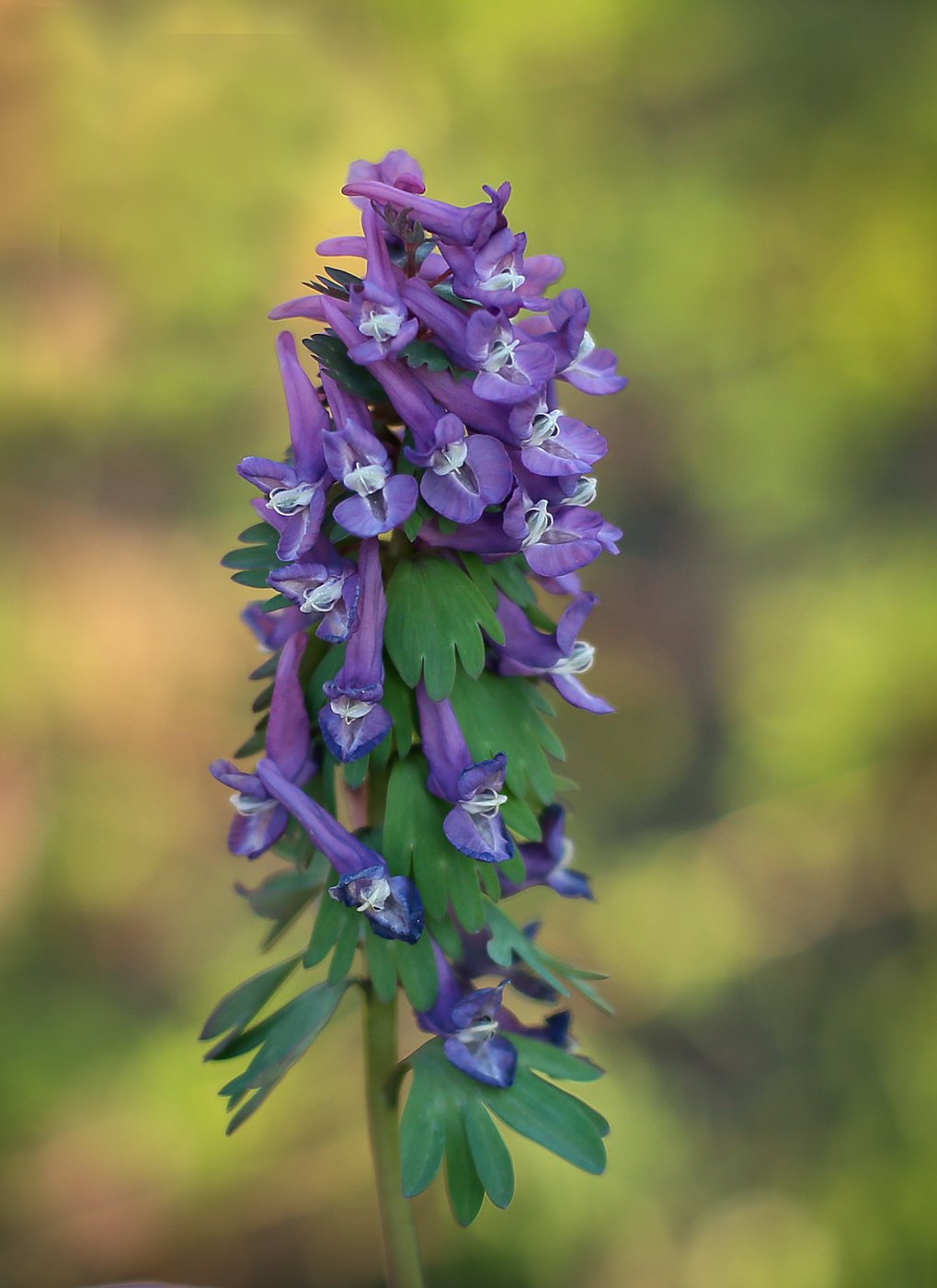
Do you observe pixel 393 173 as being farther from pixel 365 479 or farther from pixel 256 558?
pixel 256 558

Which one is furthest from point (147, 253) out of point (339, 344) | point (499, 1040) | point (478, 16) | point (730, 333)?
point (499, 1040)

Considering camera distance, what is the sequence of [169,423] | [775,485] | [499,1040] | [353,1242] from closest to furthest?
[499,1040] → [353,1242] → [169,423] → [775,485]

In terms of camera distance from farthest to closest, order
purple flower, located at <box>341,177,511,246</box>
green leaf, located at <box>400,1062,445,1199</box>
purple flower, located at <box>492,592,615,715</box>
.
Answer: purple flower, located at <box>492,592,615,715</box> → green leaf, located at <box>400,1062,445,1199</box> → purple flower, located at <box>341,177,511,246</box>

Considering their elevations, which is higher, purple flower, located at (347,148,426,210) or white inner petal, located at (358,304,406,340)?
purple flower, located at (347,148,426,210)

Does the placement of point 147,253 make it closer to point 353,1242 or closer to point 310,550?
point 310,550

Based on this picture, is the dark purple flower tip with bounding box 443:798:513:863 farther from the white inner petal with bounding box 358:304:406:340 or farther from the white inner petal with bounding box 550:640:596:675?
the white inner petal with bounding box 358:304:406:340

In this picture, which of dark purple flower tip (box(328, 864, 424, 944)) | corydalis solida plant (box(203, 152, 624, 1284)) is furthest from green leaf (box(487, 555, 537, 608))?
dark purple flower tip (box(328, 864, 424, 944))
